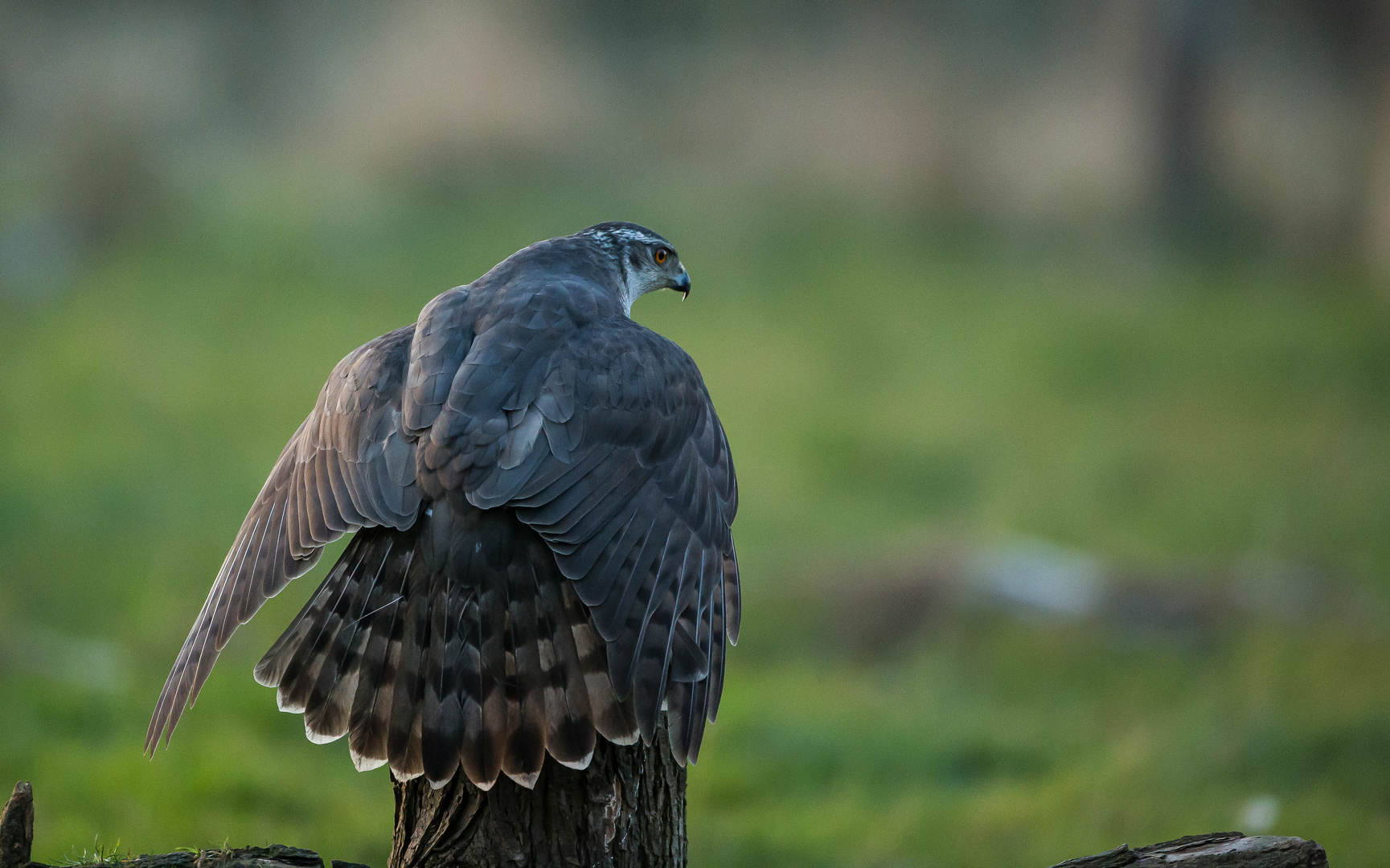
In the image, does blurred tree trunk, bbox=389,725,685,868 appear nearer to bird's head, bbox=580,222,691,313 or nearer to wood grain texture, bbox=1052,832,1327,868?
wood grain texture, bbox=1052,832,1327,868

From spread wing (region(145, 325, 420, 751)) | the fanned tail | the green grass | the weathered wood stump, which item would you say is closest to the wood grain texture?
Result: the weathered wood stump

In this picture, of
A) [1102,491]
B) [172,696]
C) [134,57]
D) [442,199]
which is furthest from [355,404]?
[134,57]

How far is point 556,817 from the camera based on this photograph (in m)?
3.40

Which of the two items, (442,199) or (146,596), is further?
(442,199)

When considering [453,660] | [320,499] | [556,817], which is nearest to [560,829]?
[556,817]

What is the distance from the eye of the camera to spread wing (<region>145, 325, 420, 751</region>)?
11.6 ft

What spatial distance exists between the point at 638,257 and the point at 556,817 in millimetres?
2253

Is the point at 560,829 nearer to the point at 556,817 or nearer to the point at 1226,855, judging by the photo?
the point at 556,817

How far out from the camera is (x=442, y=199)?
49.8ft

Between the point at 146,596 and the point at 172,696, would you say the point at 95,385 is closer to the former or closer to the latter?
the point at 146,596

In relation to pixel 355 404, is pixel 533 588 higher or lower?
lower

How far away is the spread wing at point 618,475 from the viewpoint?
335 cm

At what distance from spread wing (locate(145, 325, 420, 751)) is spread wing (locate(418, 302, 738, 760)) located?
0.49 feet

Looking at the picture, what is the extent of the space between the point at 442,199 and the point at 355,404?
1185 cm
